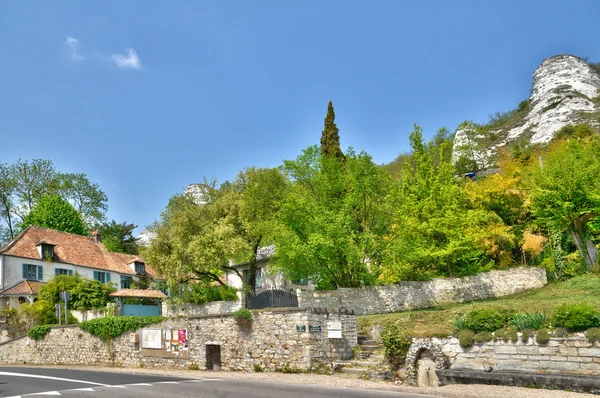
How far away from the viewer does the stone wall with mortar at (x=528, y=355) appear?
10.1 meters

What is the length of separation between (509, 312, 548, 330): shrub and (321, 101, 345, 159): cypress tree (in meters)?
28.1

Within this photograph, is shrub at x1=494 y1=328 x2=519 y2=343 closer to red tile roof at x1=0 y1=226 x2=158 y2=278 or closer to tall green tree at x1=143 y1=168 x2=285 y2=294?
tall green tree at x1=143 y1=168 x2=285 y2=294

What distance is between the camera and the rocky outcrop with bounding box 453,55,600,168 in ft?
201

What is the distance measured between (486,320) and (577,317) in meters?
2.28

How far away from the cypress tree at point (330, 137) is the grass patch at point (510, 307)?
19.1 m

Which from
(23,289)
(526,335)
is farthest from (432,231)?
(23,289)

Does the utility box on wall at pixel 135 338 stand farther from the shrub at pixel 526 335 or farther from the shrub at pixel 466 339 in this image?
the shrub at pixel 526 335

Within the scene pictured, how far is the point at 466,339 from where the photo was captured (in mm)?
12016

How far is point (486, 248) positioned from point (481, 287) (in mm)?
3966

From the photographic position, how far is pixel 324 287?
26.9 meters

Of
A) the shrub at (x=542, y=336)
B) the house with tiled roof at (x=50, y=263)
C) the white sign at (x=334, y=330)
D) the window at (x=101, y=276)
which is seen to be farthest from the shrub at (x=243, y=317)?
the window at (x=101, y=276)

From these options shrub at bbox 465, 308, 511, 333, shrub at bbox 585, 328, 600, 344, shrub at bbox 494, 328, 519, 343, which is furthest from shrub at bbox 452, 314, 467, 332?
shrub at bbox 585, 328, 600, 344

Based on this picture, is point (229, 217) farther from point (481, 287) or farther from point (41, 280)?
point (41, 280)

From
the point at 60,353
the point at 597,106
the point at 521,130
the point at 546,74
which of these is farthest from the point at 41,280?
the point at 546,74
